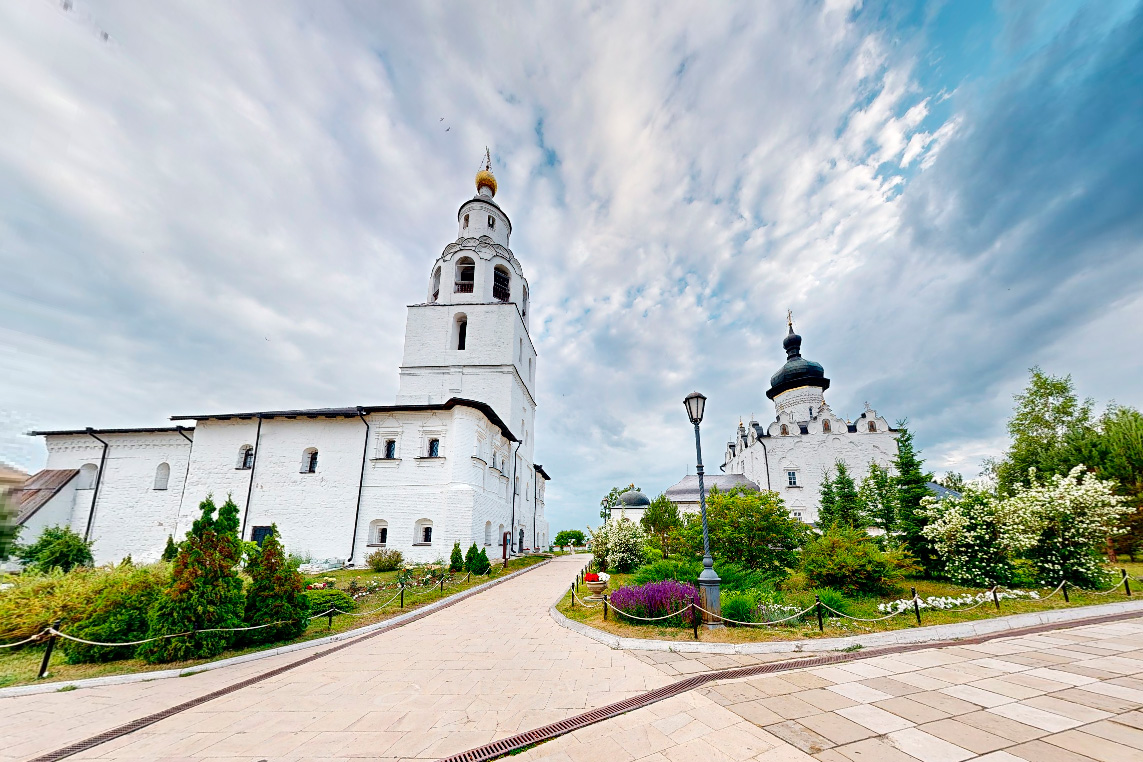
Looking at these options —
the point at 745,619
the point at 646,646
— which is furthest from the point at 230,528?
the point at 745,619

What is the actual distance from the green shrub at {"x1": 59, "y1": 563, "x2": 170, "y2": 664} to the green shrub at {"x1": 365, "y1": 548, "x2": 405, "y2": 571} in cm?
1153

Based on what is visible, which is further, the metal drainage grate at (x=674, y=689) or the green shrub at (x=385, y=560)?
the green shrub at (x=385, y=560)

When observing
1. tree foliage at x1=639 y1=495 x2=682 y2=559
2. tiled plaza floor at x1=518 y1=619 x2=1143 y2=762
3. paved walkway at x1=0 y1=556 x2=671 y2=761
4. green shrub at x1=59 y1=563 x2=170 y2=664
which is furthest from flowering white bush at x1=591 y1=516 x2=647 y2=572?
green shrub at x1=59 y1=563 x2=170 y2=664

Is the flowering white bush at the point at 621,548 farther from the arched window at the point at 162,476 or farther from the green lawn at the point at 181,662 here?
the arched window at the point at 162,476

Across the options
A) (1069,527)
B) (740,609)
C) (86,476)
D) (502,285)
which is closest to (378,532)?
(86,476)

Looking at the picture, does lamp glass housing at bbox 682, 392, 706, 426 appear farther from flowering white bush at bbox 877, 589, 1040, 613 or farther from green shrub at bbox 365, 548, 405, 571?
green shrub at bbox 365, 548, 405, 571

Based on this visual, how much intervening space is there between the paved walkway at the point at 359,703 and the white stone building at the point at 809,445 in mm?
33802

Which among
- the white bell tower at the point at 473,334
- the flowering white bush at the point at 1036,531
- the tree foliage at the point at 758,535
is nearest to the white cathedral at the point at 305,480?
the white bell tower at the point at 473,334

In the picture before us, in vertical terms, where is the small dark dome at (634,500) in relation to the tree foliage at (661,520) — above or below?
above

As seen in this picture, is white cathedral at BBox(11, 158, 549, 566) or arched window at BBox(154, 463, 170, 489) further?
arched window at BBox(154, 463, 170, 489)

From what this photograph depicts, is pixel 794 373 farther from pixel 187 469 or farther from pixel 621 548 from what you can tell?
pixel 187 469

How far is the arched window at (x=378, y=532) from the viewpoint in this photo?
71.5ft

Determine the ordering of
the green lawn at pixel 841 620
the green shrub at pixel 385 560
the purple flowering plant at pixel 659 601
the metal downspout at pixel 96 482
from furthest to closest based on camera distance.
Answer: the metal downspout at pixel 96 482 → the green shrub at pixel 385 560 → the purple flowering plant at pixel 659 601 → the green lawn at pixel 841 620

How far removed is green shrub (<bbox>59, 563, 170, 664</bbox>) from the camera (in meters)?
7.55
